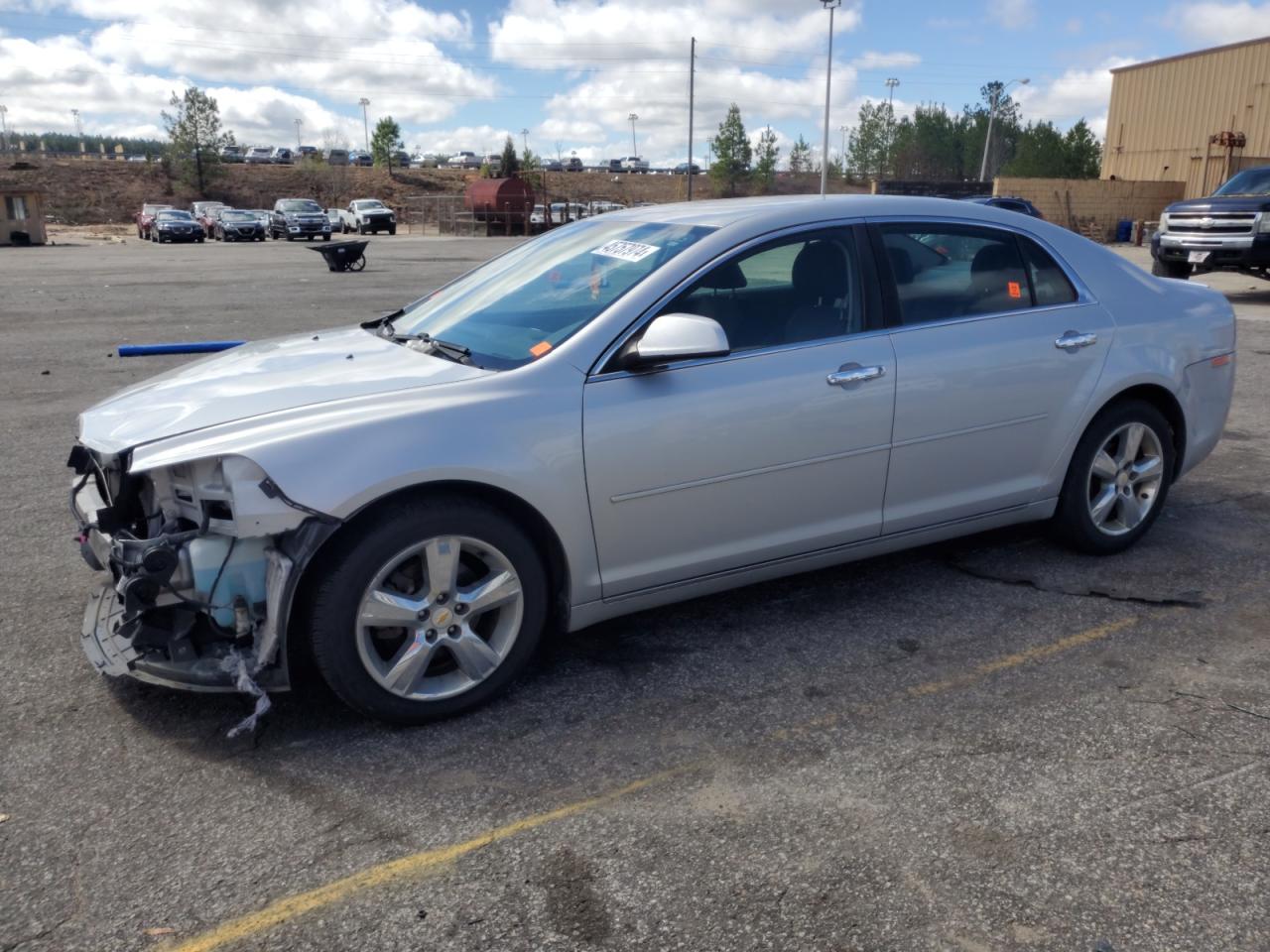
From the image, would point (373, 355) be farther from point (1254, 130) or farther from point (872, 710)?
point (1254, 130)

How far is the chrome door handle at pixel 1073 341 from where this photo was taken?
14.6 ft

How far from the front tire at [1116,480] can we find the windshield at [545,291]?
6.88 ft

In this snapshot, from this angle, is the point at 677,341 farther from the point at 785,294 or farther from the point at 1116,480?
the point at 1116,480

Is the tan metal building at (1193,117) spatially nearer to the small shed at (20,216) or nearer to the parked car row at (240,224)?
the parked car row at (240,224)

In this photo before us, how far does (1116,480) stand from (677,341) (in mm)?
2514

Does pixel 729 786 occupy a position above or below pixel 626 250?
below

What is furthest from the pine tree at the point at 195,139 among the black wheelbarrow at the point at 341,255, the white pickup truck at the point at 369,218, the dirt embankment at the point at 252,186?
the black wheelbarrow at the point at 341,255

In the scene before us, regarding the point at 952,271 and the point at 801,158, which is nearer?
the point at 952,271

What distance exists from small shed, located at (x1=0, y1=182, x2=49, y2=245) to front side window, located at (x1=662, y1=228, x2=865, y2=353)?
44281mm

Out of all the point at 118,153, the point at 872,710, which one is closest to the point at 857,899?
the point at 872,710

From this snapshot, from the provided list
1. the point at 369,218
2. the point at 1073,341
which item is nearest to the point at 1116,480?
the point at 1073,341

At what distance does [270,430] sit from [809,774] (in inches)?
75.6

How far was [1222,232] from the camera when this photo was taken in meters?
16.1

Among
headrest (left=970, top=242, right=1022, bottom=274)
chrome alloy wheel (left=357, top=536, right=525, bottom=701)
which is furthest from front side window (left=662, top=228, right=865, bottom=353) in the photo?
chrome alloy wheel (left=357, top=536, right=525, bottom=701)
